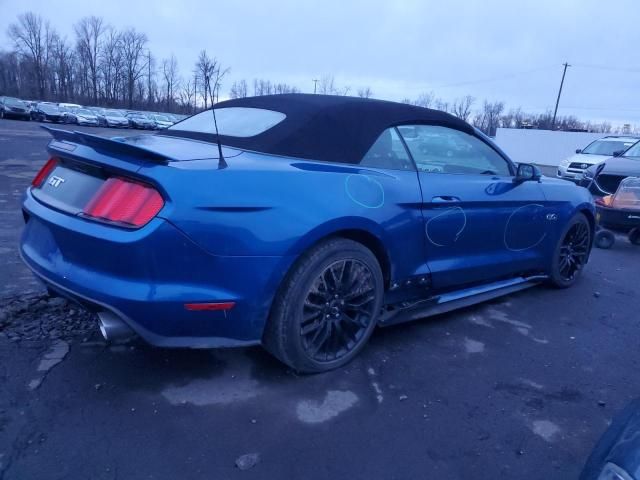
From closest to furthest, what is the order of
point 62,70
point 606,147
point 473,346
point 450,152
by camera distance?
point 473,346 < point 450,152 < point 606,147 < point 62,70

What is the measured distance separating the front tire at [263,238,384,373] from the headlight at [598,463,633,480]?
1484mm

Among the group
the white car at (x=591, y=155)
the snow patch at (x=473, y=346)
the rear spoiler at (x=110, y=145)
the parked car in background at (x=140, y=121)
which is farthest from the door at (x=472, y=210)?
the parked car in background at (x=140, y=121)

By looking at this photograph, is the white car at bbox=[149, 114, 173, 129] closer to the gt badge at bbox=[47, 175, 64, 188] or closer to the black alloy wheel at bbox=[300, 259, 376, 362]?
the gt badge at bbox=[47, 175, 64, 188]

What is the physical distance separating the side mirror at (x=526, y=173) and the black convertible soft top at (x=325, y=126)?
0.95 metres

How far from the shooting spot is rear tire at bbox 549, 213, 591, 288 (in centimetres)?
443

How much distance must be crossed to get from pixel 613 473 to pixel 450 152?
2.63 meters

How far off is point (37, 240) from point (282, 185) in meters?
1.34

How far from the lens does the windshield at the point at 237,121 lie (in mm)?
2943

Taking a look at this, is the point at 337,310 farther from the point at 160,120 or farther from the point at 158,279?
the point at 160,120

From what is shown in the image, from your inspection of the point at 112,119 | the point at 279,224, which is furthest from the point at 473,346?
the point at 112,119

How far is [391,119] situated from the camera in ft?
10.3

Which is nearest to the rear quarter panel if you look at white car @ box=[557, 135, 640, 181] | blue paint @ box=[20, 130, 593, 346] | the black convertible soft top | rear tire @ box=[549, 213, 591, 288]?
blue paint @ box=[20, 130, 593, 346]

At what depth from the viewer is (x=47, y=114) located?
3900 cm

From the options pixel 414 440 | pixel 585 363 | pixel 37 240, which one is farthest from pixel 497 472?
pixel 37 240
